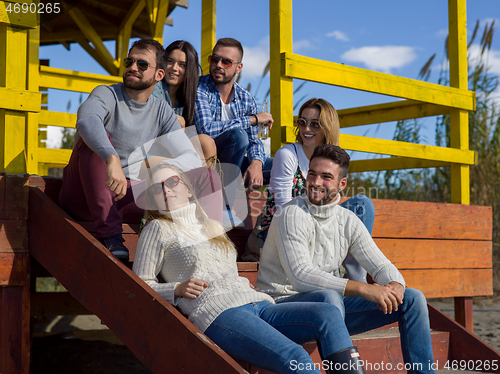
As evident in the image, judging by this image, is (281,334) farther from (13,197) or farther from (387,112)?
(387,112)

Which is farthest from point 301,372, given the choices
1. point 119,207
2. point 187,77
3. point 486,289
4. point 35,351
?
point 486,289

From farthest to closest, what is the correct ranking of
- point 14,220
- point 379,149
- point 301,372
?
point 379,149 → point 14,220 → point 301,372

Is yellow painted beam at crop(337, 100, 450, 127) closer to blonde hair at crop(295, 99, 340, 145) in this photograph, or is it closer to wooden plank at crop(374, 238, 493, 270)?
wooden plank at crop(374, 238, 493, 270)

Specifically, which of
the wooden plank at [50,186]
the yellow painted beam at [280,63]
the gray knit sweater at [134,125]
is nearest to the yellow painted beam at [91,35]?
the yellow painted beam at [280,63]

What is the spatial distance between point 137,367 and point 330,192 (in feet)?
7.48

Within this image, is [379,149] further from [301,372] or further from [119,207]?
[301,372]

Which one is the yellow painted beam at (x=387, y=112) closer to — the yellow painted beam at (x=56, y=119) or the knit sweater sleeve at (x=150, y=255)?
the yellow painted beam at (x=56, y=119)

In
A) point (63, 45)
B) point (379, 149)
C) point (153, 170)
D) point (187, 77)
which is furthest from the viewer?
point (63, 45)

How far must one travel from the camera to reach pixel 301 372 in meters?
1.58

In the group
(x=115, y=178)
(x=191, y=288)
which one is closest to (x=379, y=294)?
(x=191, y=288)

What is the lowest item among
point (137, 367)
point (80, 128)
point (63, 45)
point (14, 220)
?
point (137, 367)

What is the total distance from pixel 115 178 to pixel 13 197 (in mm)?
726

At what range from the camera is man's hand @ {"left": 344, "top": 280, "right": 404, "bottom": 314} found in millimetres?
2016

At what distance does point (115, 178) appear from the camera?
1987mm
